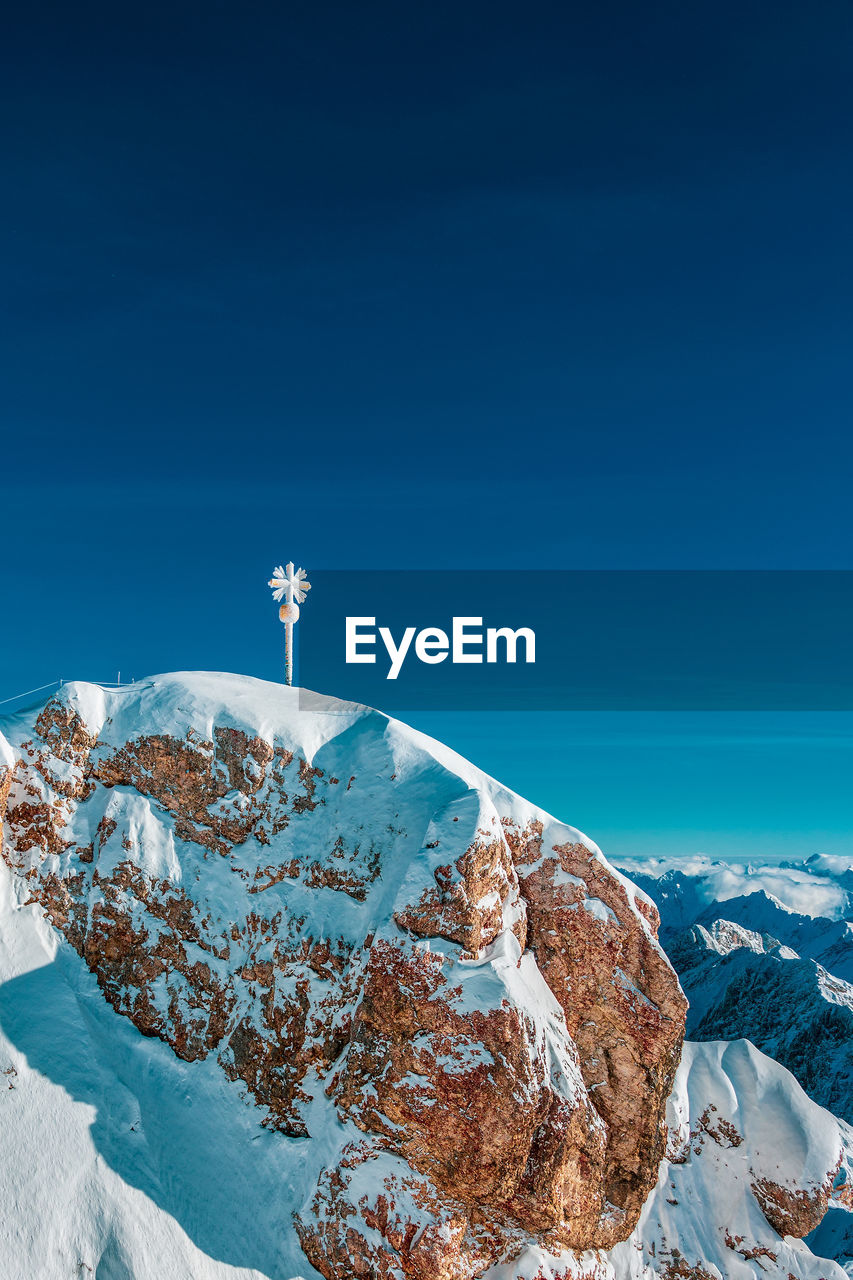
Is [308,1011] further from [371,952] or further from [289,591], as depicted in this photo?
[289,591]

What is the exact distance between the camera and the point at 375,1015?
139ft

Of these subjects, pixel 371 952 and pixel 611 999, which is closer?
pixel 371 952

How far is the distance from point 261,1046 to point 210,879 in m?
10.0

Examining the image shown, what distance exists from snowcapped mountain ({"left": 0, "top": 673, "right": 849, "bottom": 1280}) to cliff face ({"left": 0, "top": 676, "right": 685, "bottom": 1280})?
0.16 meters

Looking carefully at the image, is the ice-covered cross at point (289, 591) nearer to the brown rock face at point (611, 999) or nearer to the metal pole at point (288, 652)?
the metal pole at point (288, 652)

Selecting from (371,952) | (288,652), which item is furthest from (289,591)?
(371,952)

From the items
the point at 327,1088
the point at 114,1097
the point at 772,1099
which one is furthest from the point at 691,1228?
the point at 114,1097

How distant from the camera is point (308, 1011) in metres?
44.7

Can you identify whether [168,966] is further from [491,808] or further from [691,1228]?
[691,1228]

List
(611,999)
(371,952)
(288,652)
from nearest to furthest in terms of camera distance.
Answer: (371,952) → (611,999) → (288,652)

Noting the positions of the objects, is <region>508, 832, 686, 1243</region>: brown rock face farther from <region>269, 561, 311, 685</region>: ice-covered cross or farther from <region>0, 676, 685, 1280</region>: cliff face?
<region>269, 561, 311, 685</region>: ice-covered cross

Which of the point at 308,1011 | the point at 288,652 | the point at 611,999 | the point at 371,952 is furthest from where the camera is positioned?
the point at 288,652

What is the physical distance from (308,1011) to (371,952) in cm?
517

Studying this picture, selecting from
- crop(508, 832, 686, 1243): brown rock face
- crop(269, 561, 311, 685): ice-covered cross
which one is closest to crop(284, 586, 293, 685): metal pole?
crop(269, 561, 311, 685): ice-covered cross
